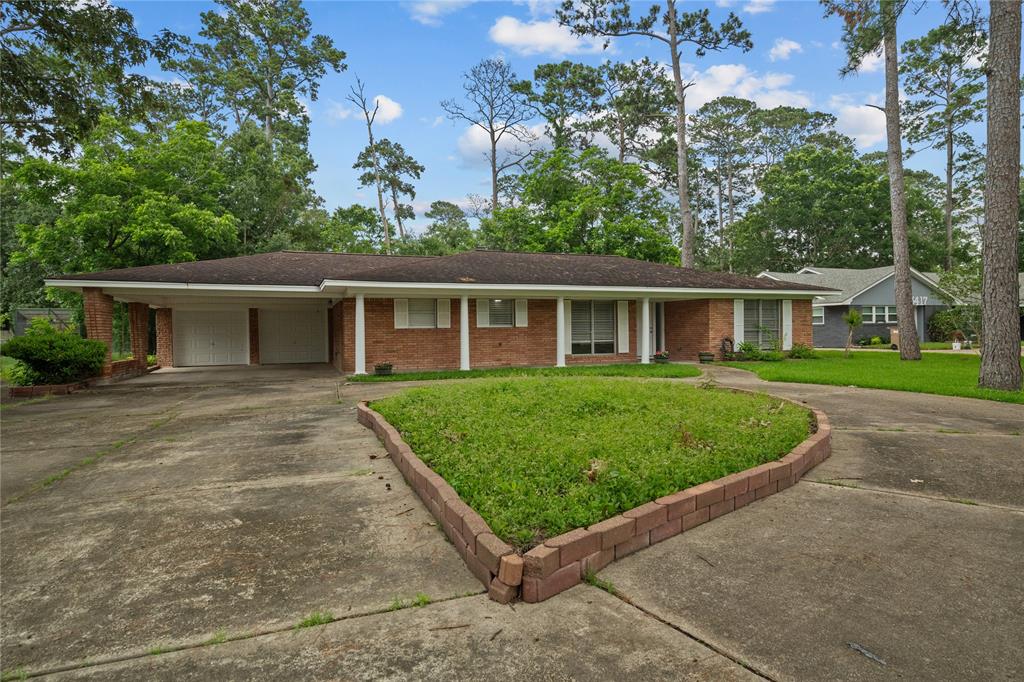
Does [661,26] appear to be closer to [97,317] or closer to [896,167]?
Answer: [896,167]

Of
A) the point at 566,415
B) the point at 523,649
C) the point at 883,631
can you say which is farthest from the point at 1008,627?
the point at 566,415

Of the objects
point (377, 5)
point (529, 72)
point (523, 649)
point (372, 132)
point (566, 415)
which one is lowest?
point (523, 649)

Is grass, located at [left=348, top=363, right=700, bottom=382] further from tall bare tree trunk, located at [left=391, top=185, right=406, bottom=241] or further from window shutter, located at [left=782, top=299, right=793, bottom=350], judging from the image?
tall bare tree trunk, located at [left=391, top=185, right=406, bottom=241]

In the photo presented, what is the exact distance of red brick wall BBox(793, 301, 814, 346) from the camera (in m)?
18.1

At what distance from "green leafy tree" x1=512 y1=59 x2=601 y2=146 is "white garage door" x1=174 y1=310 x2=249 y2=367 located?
2191 cm

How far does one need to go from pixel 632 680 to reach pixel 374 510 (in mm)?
2215

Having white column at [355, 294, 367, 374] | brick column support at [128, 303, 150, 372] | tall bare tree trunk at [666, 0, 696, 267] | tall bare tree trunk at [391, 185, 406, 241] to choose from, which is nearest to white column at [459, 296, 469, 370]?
white column at [355, 294, 367, 374]

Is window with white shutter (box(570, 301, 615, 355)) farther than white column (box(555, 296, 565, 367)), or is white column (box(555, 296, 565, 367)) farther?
window with white shutter (box(570, 301, 615, 355))

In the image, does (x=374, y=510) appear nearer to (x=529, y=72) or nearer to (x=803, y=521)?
(x=803, y=521)

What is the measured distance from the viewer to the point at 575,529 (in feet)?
9.25

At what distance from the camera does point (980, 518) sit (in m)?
3.37

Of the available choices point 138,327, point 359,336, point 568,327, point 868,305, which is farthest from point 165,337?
point 868,305

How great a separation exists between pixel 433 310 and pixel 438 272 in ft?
3.71

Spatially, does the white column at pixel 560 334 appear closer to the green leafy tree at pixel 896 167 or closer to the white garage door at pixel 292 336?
the white garage door at pixel 292 336
